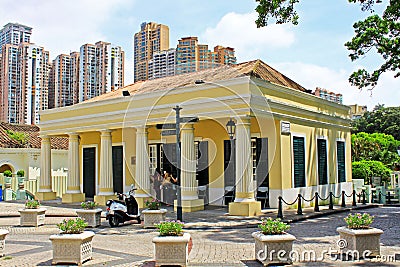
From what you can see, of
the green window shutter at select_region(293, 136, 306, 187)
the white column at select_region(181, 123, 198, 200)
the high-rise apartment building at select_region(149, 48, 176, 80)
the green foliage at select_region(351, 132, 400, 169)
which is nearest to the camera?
the white column at select_region(181, 123, 198, 200)

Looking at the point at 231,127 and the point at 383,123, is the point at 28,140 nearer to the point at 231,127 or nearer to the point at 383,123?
the point at 231,127

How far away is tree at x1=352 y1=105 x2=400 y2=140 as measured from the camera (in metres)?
43.7

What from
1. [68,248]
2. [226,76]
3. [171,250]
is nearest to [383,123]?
[226,76]

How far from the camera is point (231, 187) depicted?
1506cm

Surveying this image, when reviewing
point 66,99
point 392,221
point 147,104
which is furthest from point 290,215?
point 66,99

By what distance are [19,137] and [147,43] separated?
386 inches

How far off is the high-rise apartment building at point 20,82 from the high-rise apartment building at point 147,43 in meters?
16.5

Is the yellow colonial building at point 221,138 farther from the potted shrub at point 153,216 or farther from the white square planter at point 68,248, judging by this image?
the white square planter at point 68,248

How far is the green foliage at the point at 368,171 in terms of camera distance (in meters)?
24.4

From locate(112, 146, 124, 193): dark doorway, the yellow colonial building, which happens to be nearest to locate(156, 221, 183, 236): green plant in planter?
the yellow colonial building

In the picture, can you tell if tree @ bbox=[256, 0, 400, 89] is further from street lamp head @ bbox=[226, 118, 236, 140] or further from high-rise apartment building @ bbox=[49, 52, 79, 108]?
high-rise apartment building @ bbox=[49, 52, 79, 108]

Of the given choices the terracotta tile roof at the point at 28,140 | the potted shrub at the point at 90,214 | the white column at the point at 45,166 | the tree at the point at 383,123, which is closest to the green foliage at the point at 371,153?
the tree at the point at 383,123

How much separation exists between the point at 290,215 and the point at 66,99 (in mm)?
34101

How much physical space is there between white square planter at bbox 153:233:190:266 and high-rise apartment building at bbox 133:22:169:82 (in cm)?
1689
